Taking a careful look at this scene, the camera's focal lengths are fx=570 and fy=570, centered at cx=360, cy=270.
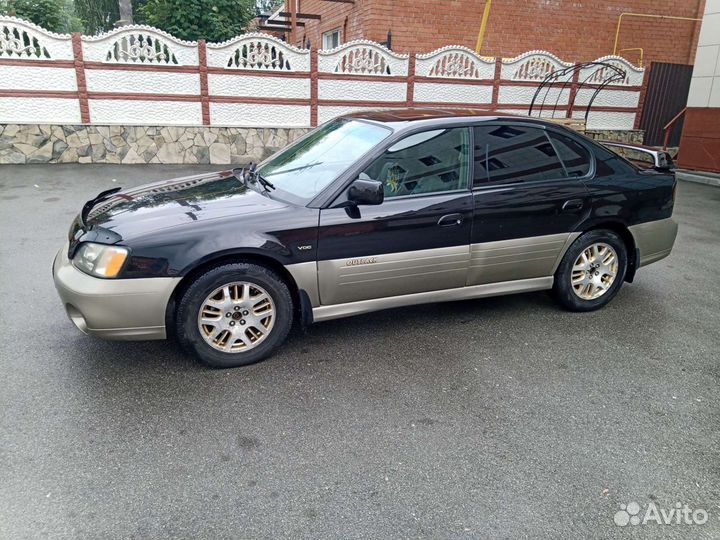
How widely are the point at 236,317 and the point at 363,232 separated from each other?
3.32 feet

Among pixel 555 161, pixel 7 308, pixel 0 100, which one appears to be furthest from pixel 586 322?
pixel 0 100

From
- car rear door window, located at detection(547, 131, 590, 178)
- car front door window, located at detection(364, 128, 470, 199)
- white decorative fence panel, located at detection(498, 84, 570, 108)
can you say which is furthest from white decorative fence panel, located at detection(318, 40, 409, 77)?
car front door window, located at detection(364, 128, 470, 199)

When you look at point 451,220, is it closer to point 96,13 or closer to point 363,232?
point 363,232

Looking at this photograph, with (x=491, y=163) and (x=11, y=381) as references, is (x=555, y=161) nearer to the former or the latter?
(x=491, y=163)

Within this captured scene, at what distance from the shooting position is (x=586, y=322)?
4668 mm

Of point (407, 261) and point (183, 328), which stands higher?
point (407, 261)

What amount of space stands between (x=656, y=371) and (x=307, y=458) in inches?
98.3

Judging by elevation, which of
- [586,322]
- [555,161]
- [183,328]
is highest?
[555,161]

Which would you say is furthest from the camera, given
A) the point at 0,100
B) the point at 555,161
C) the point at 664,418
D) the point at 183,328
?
the point at 0,100

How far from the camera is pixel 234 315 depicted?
12.1 ft

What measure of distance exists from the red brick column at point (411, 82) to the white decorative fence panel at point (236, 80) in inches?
0.8

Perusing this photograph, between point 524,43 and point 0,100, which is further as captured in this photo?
point 524,43

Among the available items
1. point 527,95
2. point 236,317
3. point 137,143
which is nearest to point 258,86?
point 137,143

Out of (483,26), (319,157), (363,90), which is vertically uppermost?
(483,26)
